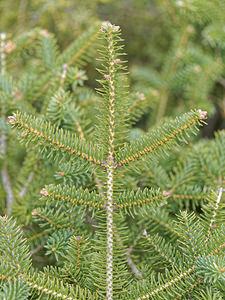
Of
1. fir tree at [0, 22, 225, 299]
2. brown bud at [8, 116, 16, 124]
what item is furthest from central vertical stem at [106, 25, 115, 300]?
brown bud at [8, 116, 16, 124]

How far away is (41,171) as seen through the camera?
69cm

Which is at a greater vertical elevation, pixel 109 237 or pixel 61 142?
pixel 61 142

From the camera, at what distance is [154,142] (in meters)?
0.47

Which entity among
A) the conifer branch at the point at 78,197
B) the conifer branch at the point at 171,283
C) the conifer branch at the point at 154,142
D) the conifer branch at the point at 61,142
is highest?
the conifer branch at the point at 154,142

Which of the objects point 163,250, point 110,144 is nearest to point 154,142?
point 110,144

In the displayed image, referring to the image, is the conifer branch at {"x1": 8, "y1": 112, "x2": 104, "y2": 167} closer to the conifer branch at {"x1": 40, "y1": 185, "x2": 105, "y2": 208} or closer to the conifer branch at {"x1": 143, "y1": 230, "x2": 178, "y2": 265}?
the conifer branch at {"x1": 40, "y1": 185, "x2": 105, "y2": 208}

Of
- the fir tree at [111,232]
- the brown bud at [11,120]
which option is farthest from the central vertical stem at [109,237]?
the brown bud at [11,120]

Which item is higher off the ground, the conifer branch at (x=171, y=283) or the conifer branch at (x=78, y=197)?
the conifer branch at (x=78, y=197)

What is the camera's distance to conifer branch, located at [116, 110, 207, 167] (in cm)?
46

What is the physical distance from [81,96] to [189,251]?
0.48m

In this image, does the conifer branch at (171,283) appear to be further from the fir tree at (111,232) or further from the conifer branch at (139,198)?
the conifer branch at (139,198)

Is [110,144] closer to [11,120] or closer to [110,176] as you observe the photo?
Result: [110,176]

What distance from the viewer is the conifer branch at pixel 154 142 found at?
0.46 m

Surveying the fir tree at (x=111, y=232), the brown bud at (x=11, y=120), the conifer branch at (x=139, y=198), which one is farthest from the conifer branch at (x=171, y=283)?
the brown bud at (x=11, y=120)
